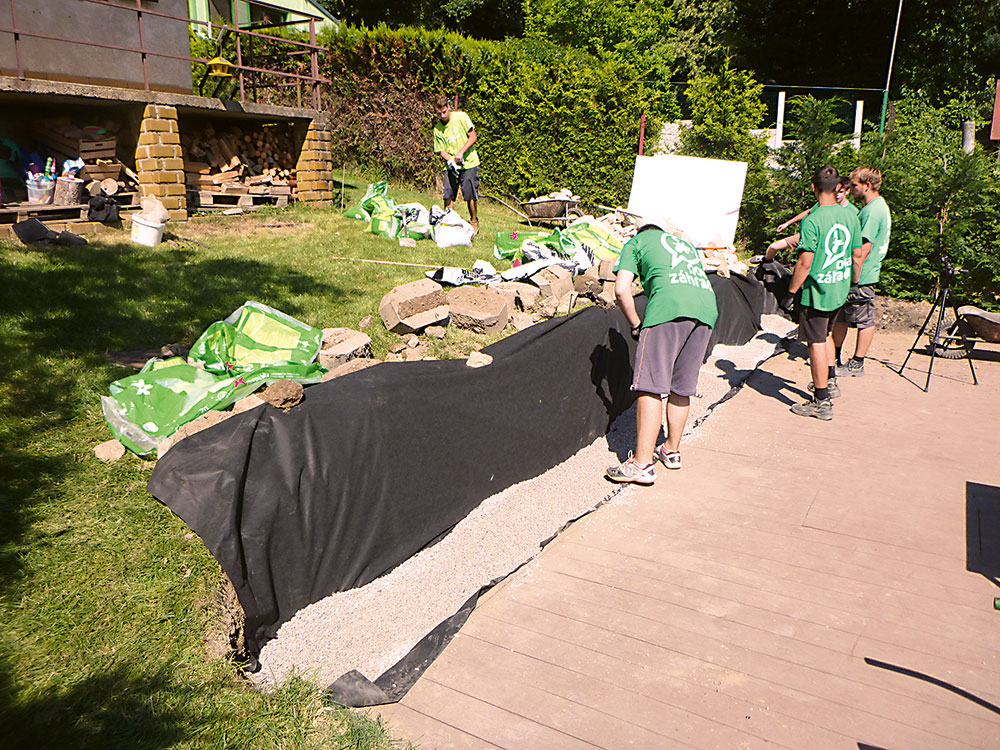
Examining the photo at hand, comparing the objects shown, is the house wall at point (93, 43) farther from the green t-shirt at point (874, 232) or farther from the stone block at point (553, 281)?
the green t-shirt at point (874, 232)

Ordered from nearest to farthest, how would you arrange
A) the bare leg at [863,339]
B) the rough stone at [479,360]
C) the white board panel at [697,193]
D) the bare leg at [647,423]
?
the rough stone at [479,360] → the bare leg at [647,423] → the bare leg at [863,339] → the white board panel at [697,193]

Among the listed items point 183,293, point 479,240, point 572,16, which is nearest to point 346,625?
point 183,293

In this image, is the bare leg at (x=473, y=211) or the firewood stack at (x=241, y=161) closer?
the bare leg at (x=473, y=211)

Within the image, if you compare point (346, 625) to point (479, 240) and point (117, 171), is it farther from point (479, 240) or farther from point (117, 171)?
point (117, 171)

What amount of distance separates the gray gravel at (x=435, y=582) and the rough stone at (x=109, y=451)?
152cm

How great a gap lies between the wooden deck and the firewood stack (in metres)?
8.82

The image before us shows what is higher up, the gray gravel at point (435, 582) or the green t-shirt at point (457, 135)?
the green t-shirt at point (457, 135)

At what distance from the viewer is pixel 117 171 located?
31.5 ft

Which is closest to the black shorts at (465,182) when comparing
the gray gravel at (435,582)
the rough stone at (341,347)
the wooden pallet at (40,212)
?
the wooden pallet at (40,212)

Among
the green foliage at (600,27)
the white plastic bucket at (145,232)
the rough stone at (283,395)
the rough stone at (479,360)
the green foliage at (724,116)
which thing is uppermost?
the green foliage at (600,27)

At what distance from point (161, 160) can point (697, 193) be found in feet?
24.9

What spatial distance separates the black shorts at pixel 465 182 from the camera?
10.1m

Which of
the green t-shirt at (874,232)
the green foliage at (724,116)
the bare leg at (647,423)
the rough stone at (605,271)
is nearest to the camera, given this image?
the bare leg at (647,423)

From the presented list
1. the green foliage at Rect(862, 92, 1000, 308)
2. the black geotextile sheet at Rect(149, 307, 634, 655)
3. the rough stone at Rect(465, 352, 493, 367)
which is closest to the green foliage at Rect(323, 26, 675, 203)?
the green foliage at Rect(862, 92, 1000, 308)
